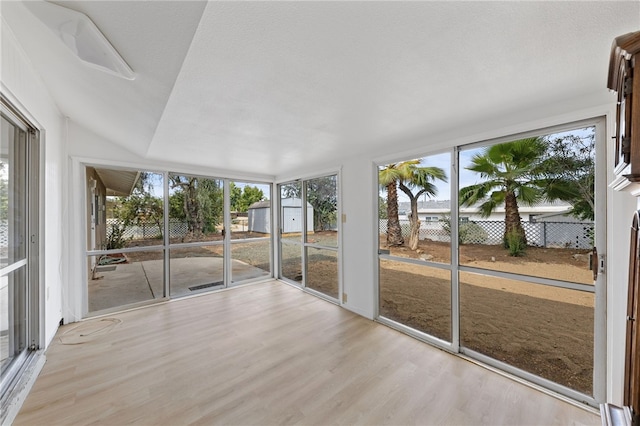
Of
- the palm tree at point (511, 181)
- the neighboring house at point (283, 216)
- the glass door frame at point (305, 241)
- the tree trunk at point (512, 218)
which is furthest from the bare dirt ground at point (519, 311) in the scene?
the neighboring house at point (283, 216)

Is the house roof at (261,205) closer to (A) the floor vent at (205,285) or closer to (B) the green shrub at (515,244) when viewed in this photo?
(A) the floor vent at (205,285)

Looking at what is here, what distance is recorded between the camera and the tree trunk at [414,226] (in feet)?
9.50

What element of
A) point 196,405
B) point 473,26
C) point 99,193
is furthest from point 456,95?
point 99,193

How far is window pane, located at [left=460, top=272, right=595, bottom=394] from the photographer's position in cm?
195

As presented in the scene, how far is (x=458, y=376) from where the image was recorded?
2.07 meters

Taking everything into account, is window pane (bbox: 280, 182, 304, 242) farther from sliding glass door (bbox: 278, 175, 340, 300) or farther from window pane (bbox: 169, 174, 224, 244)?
window pane (bbox: 169, 174, 224, 244)

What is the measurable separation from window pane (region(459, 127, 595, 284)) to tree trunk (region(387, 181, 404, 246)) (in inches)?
30.2

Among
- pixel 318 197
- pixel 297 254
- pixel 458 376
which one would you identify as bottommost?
pixel 458 376

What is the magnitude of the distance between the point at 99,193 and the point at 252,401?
343cm

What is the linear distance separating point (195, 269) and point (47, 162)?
2391mm

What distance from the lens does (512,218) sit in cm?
218

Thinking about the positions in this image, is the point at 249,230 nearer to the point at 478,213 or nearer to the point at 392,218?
the point at 392,218

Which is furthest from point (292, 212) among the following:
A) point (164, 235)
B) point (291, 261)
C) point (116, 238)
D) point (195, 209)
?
point (116, 238)

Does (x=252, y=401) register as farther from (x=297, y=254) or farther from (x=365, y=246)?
(x=297, y=254)
